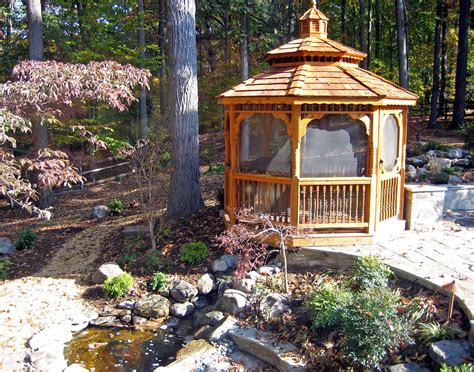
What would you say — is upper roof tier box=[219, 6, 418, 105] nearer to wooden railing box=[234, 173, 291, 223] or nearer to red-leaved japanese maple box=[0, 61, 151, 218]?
wooden railing box=[234, 173, 291, 223]

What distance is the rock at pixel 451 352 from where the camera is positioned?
406 centimetres

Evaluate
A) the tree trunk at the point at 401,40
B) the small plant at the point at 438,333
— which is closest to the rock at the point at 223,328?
the small plant at the point at 438,333

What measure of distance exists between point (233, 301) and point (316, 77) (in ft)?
11.7

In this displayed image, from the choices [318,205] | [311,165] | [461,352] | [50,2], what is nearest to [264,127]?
[311,165]

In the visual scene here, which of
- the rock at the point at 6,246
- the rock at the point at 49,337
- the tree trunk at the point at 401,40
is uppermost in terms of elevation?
the tree trunk at the point at 401,40

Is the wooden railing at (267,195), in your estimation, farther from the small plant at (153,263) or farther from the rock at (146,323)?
the rock at (146,323)

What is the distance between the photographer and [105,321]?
6.19 metres

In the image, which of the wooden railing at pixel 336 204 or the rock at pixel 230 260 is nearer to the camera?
the wooden railing at pixel 336 204

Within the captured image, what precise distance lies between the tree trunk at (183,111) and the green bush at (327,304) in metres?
4.11

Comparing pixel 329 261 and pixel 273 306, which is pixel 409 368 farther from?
pixel 329 261

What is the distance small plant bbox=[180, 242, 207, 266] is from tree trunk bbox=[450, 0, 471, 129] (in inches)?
488

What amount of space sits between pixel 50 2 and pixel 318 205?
Answer: 15017 millimetres

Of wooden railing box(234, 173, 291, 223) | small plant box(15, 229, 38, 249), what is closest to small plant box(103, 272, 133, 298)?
wooden railing box(234, 173, 291, 223)

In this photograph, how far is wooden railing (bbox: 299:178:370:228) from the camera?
661 cm
